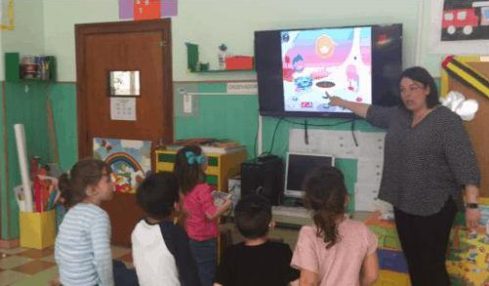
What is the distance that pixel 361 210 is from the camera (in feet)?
11.2

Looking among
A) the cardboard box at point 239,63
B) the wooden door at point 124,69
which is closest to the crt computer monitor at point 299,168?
the cardboard box at point 239,63

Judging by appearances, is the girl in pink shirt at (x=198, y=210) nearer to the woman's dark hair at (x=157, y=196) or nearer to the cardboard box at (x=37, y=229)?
the woman's dark hair at (x=157, y=196)

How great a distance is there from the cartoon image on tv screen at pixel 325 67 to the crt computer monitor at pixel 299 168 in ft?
1.03

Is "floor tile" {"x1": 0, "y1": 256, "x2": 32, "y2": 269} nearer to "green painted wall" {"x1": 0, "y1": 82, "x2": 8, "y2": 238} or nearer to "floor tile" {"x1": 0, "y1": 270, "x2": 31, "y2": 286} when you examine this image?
"floor tile" {"x1": 0, "y1": 270, "x2": 31, "y2": 286}

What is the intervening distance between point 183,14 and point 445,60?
1.97m

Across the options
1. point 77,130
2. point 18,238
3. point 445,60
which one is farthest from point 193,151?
point 18,238

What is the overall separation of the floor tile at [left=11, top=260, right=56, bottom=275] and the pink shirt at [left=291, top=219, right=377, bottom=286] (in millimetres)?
2823

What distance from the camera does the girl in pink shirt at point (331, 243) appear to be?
5.95 feet

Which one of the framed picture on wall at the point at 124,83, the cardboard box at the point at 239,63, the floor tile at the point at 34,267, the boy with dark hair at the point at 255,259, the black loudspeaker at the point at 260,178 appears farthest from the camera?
the framed picture on wall at the point at 124,83

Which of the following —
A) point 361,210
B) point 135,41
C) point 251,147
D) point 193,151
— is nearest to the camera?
point 193,151

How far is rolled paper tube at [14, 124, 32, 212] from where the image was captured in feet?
14.4

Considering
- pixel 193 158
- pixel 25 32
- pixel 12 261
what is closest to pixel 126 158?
pixel 12 261

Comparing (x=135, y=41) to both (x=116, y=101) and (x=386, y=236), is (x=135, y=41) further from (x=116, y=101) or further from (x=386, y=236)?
(x=386, y=236)

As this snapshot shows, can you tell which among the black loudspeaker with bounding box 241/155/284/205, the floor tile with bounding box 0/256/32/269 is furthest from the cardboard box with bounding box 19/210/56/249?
the black loudspeaker with bounding box 241/155/284/205
